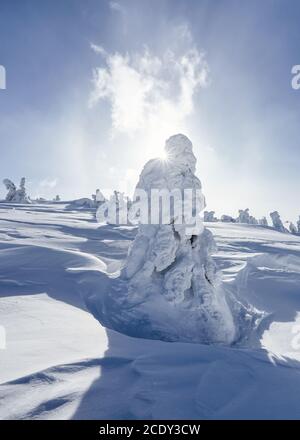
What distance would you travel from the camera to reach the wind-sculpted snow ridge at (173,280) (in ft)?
26.8

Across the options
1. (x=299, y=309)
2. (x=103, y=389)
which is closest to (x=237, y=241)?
(x=299, y=309)

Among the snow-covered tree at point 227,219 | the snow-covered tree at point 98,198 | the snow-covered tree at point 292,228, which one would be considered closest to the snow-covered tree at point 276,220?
the snow-covered tree at point 292,228

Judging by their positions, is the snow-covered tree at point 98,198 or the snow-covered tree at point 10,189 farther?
the snow-covered tree at point 98,198

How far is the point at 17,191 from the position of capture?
50000mm

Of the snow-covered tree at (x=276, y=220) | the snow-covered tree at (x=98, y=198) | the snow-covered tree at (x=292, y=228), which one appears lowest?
the snow-covered tree at (x=292, y=228)

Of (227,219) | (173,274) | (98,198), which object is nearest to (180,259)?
(173,274)

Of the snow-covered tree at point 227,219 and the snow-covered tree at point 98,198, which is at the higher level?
the snow-covered tree at point 98,198

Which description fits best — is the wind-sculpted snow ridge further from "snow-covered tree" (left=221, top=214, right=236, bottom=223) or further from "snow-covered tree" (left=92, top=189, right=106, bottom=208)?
"snow-covered tree" (left=221, top=214, right=236, bottom=223)

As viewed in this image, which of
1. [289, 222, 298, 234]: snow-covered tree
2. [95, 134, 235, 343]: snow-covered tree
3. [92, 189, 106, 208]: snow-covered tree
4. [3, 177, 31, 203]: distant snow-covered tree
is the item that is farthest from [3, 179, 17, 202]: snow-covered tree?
[289, 222, 298, 234]: snow-covered tree

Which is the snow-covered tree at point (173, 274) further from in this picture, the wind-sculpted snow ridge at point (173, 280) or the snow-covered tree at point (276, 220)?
the snow-covered tree at point (276, 220)

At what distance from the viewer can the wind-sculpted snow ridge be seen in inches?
322

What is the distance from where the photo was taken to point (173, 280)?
9000 mm

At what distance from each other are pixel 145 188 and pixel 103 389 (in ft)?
25.1

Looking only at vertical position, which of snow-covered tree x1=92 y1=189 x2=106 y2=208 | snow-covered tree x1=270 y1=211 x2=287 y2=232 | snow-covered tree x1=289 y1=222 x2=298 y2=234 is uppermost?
snow-covered tree x1=92 y1=189 x2=106 y2=208
